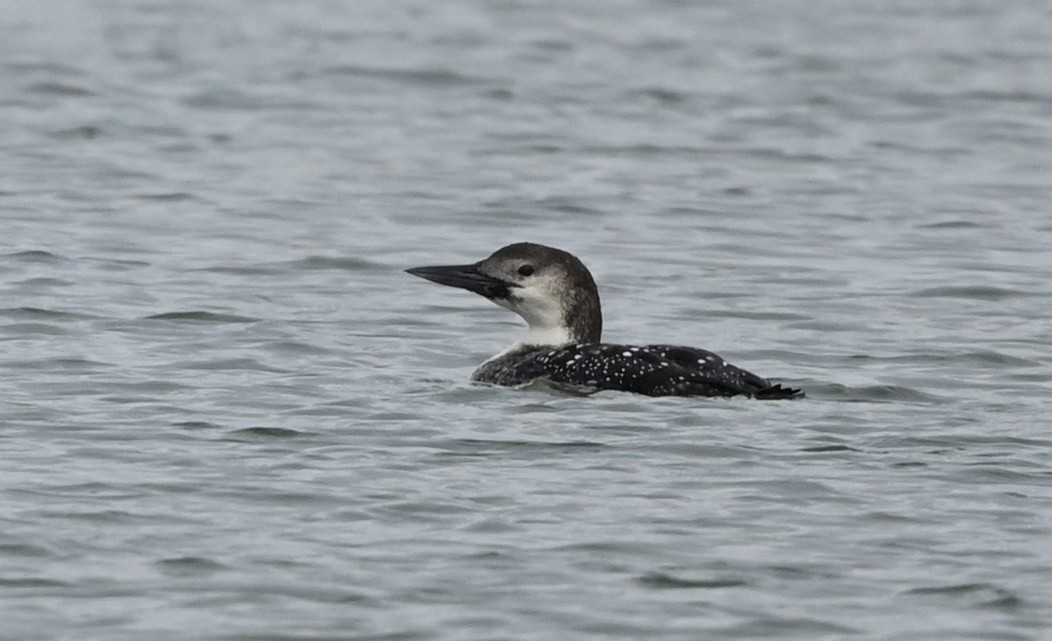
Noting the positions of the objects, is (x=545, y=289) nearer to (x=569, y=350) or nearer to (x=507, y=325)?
(x=569, y=350)

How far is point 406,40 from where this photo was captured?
2119 centimetres

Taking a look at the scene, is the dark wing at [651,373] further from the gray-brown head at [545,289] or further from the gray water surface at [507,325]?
the gray-brown head at [545,289]

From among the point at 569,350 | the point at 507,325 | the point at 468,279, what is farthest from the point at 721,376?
the point at 507,325

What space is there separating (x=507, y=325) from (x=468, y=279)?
4.30 feet

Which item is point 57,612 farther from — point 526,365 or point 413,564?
point 526,365

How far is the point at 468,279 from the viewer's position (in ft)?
32.4

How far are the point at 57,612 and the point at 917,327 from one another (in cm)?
548

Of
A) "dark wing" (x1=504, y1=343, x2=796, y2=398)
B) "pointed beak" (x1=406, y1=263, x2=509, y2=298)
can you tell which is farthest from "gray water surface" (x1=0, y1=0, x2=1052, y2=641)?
"pointed beak" (x1=406, y1=263, x2=509, y2=298)

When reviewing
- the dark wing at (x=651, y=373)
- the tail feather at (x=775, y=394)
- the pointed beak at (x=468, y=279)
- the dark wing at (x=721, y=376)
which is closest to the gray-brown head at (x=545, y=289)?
the pointed beak at (x=468, y=279)

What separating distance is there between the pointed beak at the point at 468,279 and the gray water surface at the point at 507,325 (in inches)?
13.0

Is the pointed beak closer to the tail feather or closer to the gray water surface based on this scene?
the gray water surface

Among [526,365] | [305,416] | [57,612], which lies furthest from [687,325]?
[57,612]

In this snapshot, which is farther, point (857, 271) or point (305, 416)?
point (857, 271)

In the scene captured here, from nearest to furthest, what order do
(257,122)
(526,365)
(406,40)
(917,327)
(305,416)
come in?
(305,416), (526,365), (917,327), (257,122), (406,40)
